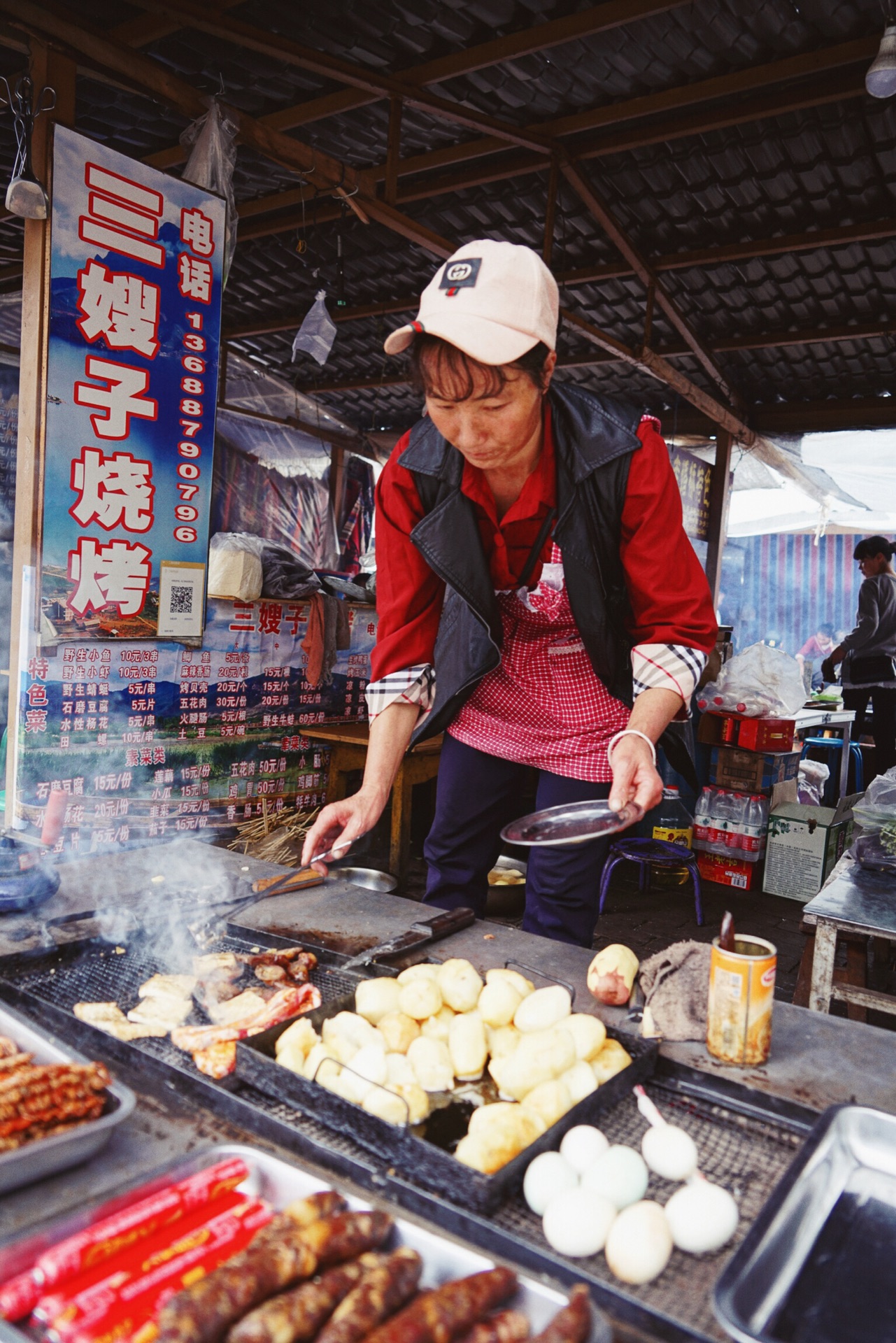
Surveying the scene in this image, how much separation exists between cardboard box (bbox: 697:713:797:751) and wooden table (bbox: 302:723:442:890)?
2170mm

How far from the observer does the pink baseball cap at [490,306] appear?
186cm

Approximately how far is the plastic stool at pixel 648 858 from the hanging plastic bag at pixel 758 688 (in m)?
1.20

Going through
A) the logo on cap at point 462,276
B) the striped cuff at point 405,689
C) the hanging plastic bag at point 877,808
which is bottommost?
the hanging plastic bag at point 877,808

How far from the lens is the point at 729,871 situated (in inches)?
270

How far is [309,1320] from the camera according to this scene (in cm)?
101

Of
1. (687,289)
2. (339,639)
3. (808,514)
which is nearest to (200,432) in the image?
(339,639)

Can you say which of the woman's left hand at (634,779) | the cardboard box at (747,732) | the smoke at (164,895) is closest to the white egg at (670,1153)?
the woman's left hand at (634,779)

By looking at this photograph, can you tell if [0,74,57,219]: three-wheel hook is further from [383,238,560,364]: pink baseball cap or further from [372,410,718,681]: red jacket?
[383,238,560,364]: pink baseball cap

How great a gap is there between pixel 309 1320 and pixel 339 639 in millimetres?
5808

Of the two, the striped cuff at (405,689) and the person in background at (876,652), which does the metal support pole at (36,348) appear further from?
the person in background at (876,652)

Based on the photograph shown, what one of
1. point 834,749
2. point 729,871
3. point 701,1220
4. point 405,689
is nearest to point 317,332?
point 405,689

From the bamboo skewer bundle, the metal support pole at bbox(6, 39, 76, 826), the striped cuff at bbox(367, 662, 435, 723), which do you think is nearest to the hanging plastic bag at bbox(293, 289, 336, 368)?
the metal support pole at bbox(6, 39, 76, 826)

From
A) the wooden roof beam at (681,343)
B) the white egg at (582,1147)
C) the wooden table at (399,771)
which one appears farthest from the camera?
the wooden roof beam at (681,343)

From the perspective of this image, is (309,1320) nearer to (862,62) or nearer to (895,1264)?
(895,1264)
